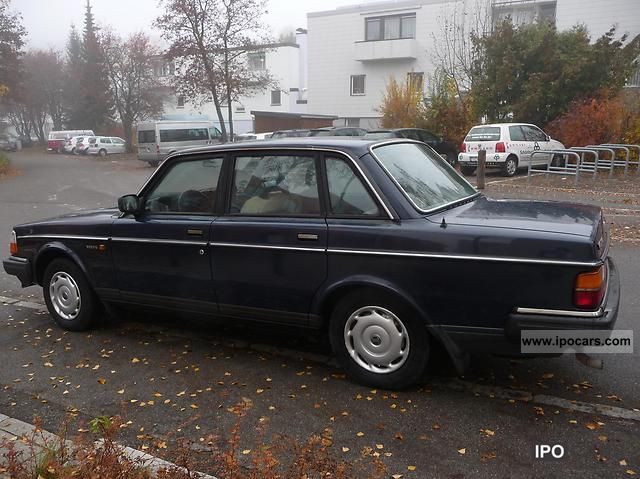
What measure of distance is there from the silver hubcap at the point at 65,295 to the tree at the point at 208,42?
28.9m

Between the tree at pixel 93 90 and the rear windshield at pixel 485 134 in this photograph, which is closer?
the rear windshield at pixel 485 134

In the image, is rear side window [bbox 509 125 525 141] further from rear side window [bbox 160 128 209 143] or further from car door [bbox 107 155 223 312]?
rear side window [bbox 160 128 209 143]

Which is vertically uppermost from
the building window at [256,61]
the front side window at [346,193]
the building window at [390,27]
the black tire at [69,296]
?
the building window at [390,27]

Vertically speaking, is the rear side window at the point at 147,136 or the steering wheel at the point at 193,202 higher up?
the rear side window at the point at 147,136

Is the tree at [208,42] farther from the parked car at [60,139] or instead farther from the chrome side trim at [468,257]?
the chrome side trim at [468,257]

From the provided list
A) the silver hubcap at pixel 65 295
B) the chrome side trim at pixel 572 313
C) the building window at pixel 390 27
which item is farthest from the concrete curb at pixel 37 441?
the building window at pixel 390 27

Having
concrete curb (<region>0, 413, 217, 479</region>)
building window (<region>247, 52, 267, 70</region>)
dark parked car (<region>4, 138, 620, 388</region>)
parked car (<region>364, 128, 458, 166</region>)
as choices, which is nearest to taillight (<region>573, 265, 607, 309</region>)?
dark parked car (<region>4, 138, 620, 388</region>)

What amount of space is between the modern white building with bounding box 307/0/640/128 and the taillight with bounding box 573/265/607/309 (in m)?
31.6

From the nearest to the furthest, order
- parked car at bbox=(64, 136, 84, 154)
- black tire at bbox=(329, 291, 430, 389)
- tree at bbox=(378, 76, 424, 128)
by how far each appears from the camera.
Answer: black tire at bbox=(329, 291, 430, 389) < tree at bbox=(378, 76, 424, 128) < parked car at bbox=(64, 136, 84, 154)

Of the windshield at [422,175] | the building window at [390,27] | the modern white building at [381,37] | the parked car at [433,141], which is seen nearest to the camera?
the windshield at [422,175]

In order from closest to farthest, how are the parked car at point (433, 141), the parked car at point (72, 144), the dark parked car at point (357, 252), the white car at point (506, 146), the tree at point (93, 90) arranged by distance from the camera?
the dark parked car at point (357, 252) → the white car at point (506, 146) → the parked car at point (433, 141) → the parked car at point (72, 144) → the tree at point (93, 90)

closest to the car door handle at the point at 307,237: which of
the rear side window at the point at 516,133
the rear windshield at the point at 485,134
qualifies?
the rear windshield at the point at 485,134

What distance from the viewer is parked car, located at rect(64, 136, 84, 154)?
45.8 meters

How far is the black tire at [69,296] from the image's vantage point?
17.9ft
